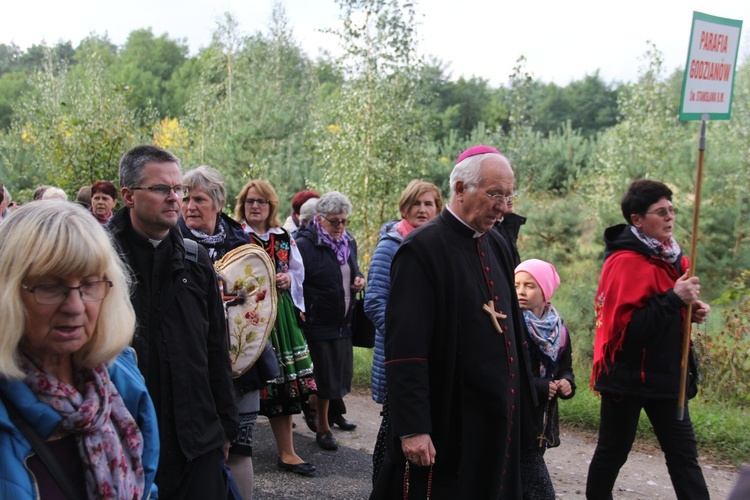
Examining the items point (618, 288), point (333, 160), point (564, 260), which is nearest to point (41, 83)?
point (333, 160)

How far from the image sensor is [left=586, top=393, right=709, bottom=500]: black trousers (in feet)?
14.6

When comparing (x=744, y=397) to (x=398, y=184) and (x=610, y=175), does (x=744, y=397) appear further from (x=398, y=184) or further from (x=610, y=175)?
(x=610, y=175)

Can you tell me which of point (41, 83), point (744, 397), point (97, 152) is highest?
point (41, 83)

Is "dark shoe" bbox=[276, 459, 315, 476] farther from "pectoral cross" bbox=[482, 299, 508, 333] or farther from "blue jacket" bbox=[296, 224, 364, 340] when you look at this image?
"pectoral cross" bbox=[482, 299, 508, 333]

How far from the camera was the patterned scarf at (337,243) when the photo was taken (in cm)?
658

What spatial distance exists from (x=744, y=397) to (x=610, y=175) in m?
11.7

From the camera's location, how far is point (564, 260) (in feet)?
48.5

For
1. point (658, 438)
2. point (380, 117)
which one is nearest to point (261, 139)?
point (380, 117)

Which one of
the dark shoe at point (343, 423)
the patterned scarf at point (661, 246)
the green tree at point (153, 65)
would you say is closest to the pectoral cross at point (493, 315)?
the patterned scarf at point (661, 246)

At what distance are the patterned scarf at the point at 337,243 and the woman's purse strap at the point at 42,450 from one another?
4.63m

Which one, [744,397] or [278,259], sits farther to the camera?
[744,397]

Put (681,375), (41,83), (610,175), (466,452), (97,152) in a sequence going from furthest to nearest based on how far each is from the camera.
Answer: (41,83), (610,175), (97,152), (681,375), (466,452)

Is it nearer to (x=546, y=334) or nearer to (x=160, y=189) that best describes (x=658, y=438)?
(x=546, y=334)

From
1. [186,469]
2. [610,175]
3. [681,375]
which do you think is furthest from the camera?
[610,175]
